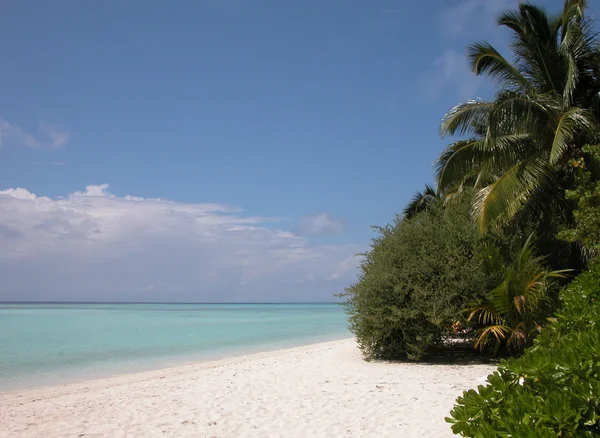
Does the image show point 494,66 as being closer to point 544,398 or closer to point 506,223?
point 506,223

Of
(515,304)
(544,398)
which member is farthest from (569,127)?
(544,398)

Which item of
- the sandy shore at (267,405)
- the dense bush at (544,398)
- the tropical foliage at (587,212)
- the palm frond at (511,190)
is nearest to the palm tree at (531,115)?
the palm frond at (511,190)

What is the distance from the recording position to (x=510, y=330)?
11516 mm

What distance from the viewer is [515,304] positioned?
37.5ft

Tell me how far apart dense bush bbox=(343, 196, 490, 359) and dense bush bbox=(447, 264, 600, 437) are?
8945mm

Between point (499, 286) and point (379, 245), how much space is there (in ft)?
11.1

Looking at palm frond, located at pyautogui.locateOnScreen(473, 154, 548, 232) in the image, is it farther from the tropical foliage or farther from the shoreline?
the shoreline

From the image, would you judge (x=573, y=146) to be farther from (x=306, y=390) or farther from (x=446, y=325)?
(x=306, y=390)

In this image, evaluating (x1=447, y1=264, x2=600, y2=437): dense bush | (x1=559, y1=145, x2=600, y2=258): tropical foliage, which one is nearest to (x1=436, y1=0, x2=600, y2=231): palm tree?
(x1=559, y1=145, x2=600, y2=258): tropical foliage

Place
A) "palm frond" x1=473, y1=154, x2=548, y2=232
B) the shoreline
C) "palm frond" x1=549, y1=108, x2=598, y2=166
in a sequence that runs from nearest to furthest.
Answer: "palm frond" x1=549, y1=108, x2=598, y2=166
"palm frond" x1=473, y1=154, x2=548, y2=232
the shoreline

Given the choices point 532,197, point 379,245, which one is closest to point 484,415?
point 379,245

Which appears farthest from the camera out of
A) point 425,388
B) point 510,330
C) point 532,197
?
point 532,197

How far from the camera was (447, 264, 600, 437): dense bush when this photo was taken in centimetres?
233

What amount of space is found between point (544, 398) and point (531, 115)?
1177 cm
